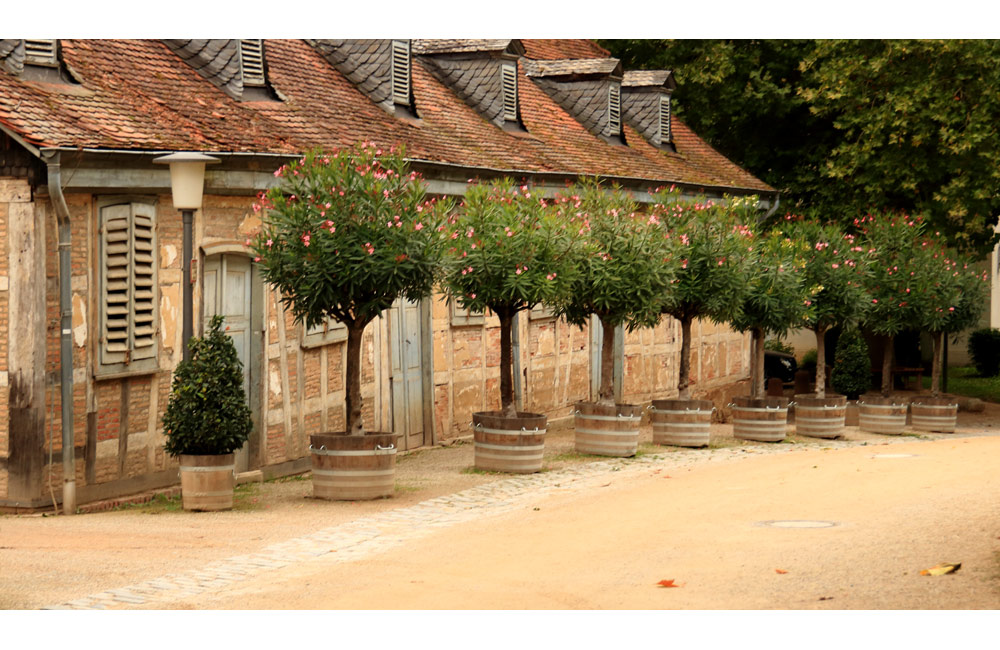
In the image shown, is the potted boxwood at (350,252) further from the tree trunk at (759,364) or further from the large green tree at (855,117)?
the large green tree at (855,117)

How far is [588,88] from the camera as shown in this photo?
83.0ft

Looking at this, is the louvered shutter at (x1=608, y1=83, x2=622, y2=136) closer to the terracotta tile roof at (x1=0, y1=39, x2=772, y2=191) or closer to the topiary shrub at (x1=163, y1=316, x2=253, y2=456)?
the terracotta tile roof at (x1=0, y1=39, x2=772, y2=191)

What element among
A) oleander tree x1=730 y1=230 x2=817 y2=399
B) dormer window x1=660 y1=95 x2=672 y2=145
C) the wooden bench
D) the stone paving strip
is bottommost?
the stone paving strip

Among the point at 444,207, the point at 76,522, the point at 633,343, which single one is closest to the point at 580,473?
the point at 444,207

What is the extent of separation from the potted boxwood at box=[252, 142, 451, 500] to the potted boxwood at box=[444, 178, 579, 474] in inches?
71.3

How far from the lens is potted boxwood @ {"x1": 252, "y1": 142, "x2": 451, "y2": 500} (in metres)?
13.2

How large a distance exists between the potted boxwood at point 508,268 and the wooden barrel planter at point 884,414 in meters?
9.30

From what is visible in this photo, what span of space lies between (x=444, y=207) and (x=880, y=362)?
18.1m

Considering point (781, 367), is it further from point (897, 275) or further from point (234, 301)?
point (234, 301)

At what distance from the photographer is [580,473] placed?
16.1 m

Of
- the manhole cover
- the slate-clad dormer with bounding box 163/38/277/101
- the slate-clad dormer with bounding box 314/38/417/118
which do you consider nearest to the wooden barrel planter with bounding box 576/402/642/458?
the slate-clad dormer with bounding box 314/38/417/118

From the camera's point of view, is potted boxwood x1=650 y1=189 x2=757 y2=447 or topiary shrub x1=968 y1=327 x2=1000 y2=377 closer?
potted boxwood x1=650 y1=189 x2=757 y2=447

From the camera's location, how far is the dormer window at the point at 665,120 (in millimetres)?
26688

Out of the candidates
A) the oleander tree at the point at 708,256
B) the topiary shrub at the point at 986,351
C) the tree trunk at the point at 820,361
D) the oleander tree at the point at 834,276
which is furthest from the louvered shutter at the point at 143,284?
the topiary shrub at the point at 986,351
